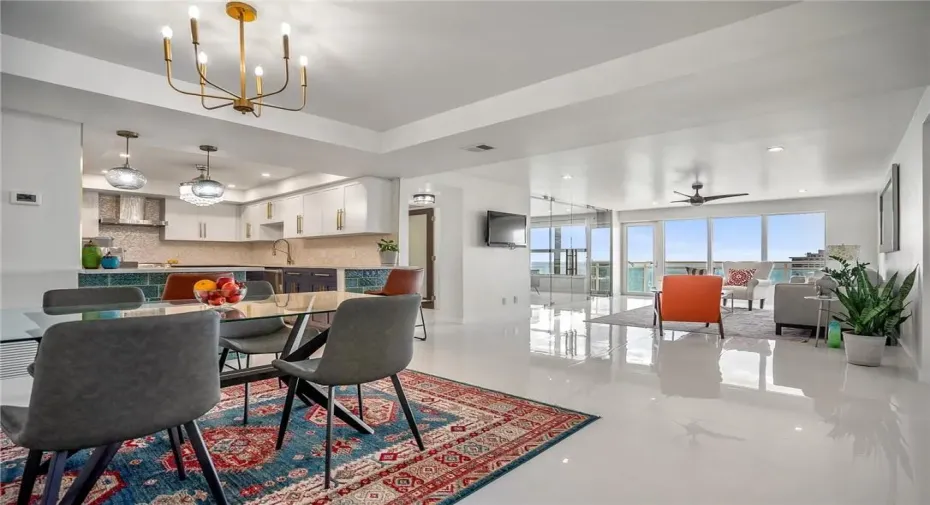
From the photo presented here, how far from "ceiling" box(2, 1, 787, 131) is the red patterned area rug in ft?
7.37

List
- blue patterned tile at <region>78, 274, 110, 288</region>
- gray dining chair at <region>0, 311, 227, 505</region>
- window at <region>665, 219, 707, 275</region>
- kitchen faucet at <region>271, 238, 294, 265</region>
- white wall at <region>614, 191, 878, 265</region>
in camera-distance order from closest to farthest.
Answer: gray dining chair at <region>0, 311, 227, 505</region>, blue patterned tile at <region>78, 274, 110, 288</region>, kitchen faucet at <region>271, 238, 294, 265</region>, white wall at <region>614, 191, 878, 265</region>, window at <region>665, 219, 707, 275</region>

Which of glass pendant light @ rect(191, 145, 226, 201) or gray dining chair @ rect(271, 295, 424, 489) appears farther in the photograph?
glass pendant light @ rect(191, 145, 226, 201)

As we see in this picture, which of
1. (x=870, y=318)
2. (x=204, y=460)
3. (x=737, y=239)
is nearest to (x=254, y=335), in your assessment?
(x=204, y=460)

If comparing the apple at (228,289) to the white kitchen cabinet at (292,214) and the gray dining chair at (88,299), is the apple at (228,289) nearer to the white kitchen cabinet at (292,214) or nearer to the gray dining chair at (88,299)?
the gray dining chair at (88,299)

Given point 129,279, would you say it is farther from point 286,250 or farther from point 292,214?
point 286,250

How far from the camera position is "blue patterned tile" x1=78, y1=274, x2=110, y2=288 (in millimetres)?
3794

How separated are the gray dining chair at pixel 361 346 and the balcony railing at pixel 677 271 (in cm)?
924

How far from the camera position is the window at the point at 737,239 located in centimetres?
1059

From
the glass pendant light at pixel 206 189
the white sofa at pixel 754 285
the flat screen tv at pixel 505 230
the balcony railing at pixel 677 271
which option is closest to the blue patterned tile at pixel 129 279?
the glass pendant light at pixel 206 189

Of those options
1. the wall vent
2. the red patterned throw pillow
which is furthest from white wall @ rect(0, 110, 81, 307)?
the red patterned throw pillow

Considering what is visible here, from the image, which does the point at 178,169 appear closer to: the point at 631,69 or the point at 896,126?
the point at 631,69

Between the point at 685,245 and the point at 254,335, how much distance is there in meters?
11.0

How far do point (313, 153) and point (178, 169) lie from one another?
3213mm

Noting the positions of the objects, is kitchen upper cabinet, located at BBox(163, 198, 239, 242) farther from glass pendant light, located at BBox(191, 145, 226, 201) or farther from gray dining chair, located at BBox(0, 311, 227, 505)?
gray dining chair, located at BBox(0, 311, 227, 505)
